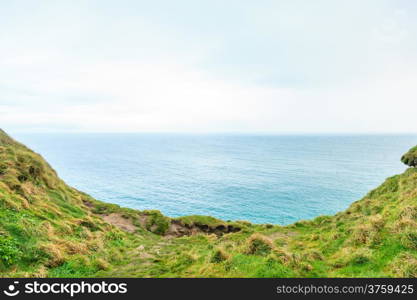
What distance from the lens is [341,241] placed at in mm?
13367

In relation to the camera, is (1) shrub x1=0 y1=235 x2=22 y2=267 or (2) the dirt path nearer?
(1) shrub x1=0 y1=235 x2=22 y2=267

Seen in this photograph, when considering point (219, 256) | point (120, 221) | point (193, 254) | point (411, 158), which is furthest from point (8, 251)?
point (411, 158)

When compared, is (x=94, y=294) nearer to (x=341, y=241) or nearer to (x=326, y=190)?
(x=341, y=241)

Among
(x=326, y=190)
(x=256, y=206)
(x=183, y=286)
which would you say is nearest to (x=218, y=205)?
(x=256, y=206)

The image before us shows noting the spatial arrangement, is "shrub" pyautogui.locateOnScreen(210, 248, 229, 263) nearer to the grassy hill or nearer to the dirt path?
the grassy hill

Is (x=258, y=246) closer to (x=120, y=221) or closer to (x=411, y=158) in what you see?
(x=120, y=221)

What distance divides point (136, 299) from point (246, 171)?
11370 centimetres

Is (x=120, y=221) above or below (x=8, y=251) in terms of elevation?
below

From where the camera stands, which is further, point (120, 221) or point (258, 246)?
point (120, 221)

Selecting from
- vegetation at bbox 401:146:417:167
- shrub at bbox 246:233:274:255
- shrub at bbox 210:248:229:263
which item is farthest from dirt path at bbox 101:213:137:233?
vegetation at bbox 401:146:417:167

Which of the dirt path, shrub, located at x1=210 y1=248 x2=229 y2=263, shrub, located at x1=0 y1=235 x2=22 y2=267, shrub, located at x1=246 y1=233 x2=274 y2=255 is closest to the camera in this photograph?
shrub, located at x1=0 y1=235 x2=22 y2=267

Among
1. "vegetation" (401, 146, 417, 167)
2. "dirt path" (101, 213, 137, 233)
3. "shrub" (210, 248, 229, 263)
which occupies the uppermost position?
"vegetation" (401, 146, 417, 167)

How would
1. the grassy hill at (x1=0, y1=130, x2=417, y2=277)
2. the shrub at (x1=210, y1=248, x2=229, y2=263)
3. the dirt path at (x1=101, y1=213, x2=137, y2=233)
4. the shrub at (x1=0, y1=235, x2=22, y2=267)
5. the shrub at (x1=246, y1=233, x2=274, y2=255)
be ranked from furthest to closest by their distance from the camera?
the dirt path at (x1=101, y1=213, x2=137, y2=233) → the shrub at (x1=246, y1=233, x2=274, y2=255) → the shrub at (x1=210, y1=248, x2=229, y2=263) → the shrub at (x1=0, y1=235, x2=22, y2=267) → the grassy hill at (x1=0, y1=130, x2=417, y2=277)

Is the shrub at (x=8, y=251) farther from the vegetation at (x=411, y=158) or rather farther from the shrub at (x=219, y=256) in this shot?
the vegetation at (x=411, y=158)
